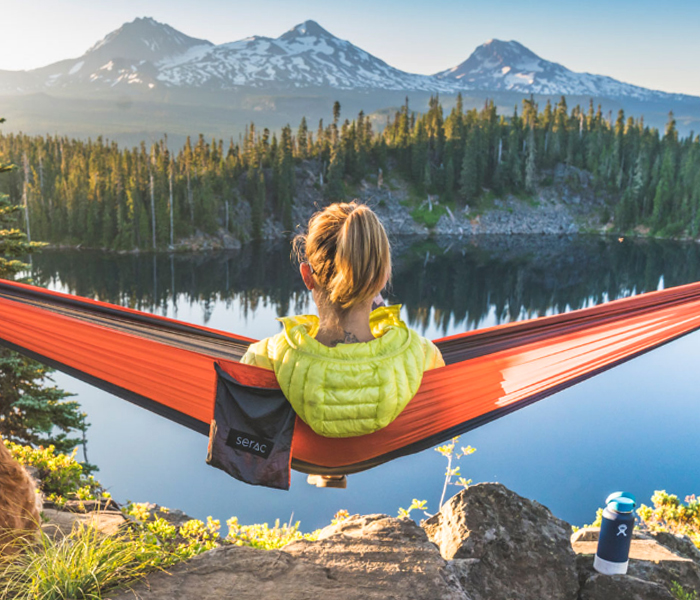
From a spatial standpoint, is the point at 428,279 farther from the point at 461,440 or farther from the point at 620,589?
the point at 620,589

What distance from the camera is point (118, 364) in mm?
2451

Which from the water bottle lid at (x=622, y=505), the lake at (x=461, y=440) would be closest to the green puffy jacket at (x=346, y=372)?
the lake at (x=461, y=440)

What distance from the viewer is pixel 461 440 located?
11711 millimetres

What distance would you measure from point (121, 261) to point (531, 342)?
3463 centimetres

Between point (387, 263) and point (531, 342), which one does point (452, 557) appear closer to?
point (531, 342)

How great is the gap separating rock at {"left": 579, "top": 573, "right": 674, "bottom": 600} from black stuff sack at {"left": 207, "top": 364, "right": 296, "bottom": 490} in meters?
1.48

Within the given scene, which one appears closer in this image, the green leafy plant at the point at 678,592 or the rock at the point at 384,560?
the rock at the point at 384,560

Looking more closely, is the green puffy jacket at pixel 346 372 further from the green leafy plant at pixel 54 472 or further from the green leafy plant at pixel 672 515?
the green leafy plant at pixel 672 515

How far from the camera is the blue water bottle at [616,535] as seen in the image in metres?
2.37

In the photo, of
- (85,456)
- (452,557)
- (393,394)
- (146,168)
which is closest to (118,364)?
(393,394)

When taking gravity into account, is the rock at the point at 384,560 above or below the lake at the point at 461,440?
above

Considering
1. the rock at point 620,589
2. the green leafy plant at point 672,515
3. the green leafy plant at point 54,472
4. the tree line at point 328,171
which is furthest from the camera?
the tree line at point 328,171

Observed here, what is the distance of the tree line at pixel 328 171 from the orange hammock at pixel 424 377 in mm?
35733

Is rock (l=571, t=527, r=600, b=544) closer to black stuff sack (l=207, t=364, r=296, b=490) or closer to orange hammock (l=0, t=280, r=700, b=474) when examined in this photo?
orange hammock (l=0, t=280, r=700, b=474)
